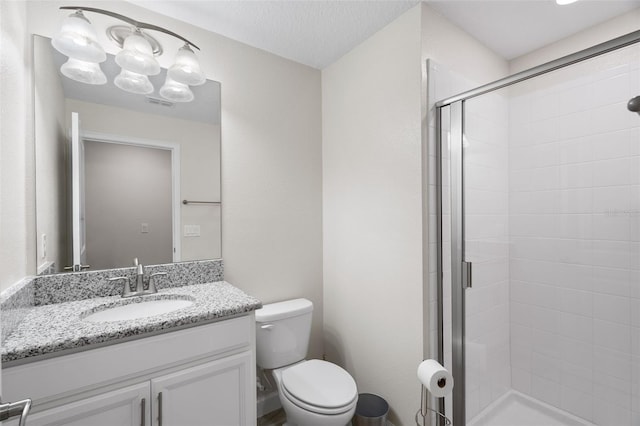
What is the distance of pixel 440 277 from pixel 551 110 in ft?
3.03

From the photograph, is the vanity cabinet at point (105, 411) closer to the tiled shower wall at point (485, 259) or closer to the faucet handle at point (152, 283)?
the faucet handle at point (152, 283)

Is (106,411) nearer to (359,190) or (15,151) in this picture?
(15,151)

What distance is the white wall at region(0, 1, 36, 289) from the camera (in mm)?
1045

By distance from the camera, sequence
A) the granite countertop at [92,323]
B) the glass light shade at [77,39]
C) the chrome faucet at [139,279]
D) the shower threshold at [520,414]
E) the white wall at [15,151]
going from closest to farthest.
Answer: the granite countertop at [92,323]
the white wall at [15,151]
the glass light shade at [77,39]
the shower threshold at [520,414]
the chrome faucet at [139,279]

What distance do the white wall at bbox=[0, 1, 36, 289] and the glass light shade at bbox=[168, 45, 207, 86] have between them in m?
0.57

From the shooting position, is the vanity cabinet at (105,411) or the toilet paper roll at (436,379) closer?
the vanity cabinet at (105,411)

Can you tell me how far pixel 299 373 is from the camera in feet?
5.45

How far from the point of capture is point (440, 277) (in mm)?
1581

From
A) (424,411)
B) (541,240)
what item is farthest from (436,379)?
(541,240)

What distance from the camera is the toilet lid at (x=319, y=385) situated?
144 cm

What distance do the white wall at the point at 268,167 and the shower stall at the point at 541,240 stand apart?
90 centimetres

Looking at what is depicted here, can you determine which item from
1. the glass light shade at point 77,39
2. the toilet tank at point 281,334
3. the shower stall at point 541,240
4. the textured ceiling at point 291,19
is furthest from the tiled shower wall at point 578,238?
the glass light shade at point 77,39

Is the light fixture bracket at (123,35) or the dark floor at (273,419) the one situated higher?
the light fixture bracket at (123,35)

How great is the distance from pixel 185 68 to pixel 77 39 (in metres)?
0.44
